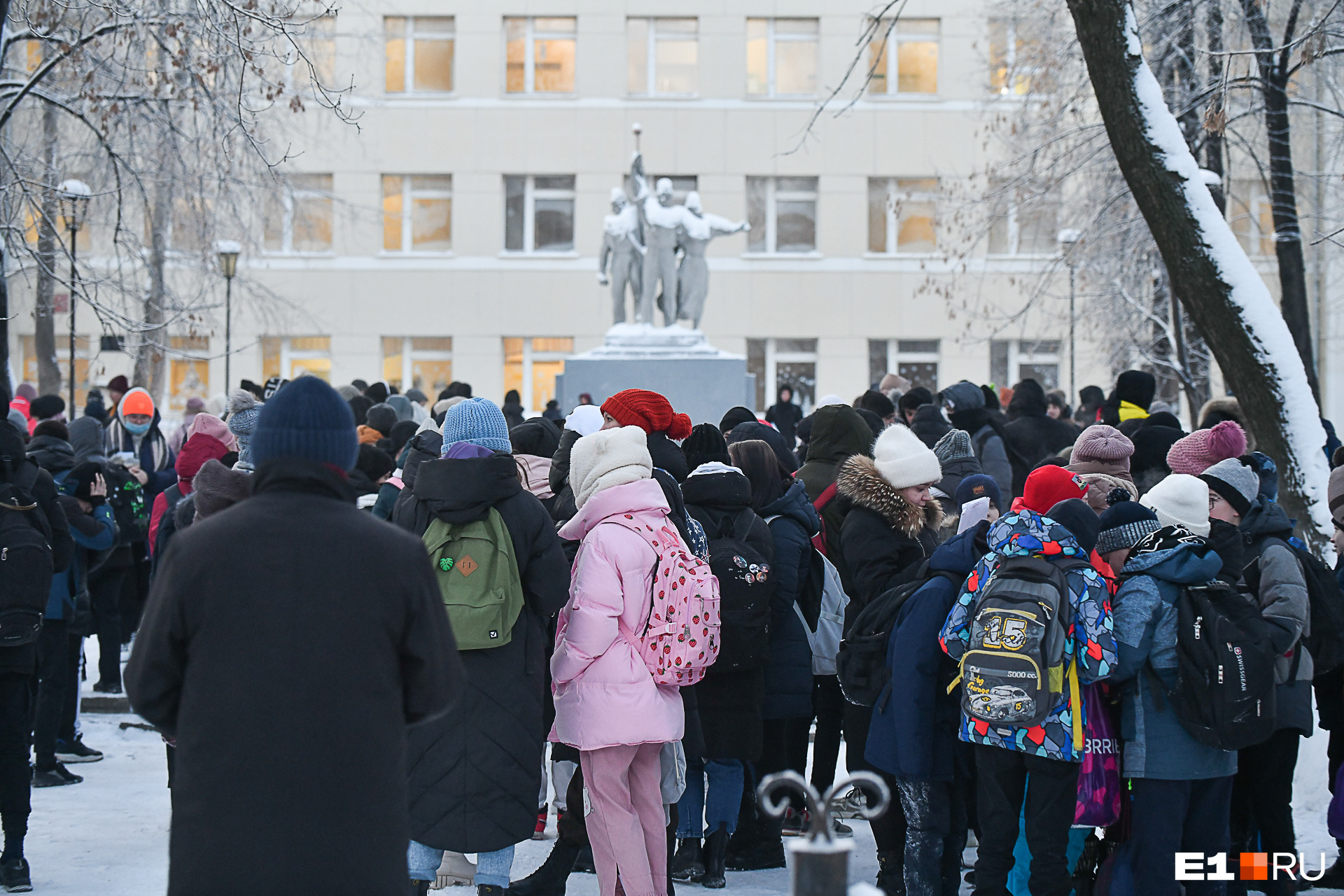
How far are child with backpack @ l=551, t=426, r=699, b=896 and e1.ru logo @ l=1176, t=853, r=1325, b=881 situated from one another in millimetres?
1822

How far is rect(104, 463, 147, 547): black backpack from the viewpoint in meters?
9.13

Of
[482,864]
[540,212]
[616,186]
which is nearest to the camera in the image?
[482,864]

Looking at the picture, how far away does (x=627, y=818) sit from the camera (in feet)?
16.4

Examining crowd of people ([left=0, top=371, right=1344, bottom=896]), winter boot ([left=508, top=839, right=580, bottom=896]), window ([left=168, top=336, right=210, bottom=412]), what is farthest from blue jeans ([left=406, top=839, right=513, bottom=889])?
window ([left=168, top=336, right=210, bottom=412])

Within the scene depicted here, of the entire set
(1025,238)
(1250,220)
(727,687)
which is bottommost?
(727,687)

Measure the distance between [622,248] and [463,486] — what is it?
563 inches

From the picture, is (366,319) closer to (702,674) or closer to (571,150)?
(571,150)

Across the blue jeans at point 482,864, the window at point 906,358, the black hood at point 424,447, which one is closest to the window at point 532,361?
the window at point 906,358

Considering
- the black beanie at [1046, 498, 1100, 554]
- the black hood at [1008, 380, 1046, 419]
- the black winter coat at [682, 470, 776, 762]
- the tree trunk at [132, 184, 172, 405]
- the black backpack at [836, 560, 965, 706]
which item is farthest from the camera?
the tree trunk at [132, 184, 172, 405]

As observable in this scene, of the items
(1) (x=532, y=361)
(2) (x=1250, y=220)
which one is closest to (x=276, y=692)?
(2) (x=1250, y=220)

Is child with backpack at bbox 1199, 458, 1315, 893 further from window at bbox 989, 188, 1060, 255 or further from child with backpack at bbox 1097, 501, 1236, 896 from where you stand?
window at bbox 989, 188, 1060, 255

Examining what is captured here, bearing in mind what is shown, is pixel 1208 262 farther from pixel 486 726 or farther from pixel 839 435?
pixel 486 726

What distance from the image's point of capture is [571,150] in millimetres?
31188

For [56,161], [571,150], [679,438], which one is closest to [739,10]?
[571,150]
